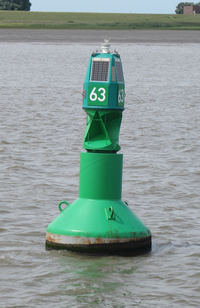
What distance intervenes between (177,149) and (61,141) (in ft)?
8.42

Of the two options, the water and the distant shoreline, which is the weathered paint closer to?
the water

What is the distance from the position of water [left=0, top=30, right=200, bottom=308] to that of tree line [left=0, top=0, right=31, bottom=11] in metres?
96.2

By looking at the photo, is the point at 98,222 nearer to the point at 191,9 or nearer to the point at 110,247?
the point at 110,247

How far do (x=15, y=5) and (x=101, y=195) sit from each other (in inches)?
4529

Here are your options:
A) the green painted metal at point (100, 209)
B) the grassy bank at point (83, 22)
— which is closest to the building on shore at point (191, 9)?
the grassy bank at point (83, 22)

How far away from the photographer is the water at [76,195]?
618 centimetres

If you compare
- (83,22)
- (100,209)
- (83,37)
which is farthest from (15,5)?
(100,209)

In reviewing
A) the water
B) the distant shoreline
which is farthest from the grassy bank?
the water

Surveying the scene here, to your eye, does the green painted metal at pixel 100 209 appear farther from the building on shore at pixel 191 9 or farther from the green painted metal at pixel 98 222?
the building on shore at pixel 191 9

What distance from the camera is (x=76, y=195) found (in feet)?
32.2

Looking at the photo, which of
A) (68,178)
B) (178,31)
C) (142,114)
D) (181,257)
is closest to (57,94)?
(142,114)

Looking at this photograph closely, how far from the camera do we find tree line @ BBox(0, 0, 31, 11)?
118 m

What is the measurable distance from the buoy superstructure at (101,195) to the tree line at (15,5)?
4502 inches

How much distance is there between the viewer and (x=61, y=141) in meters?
14.5
